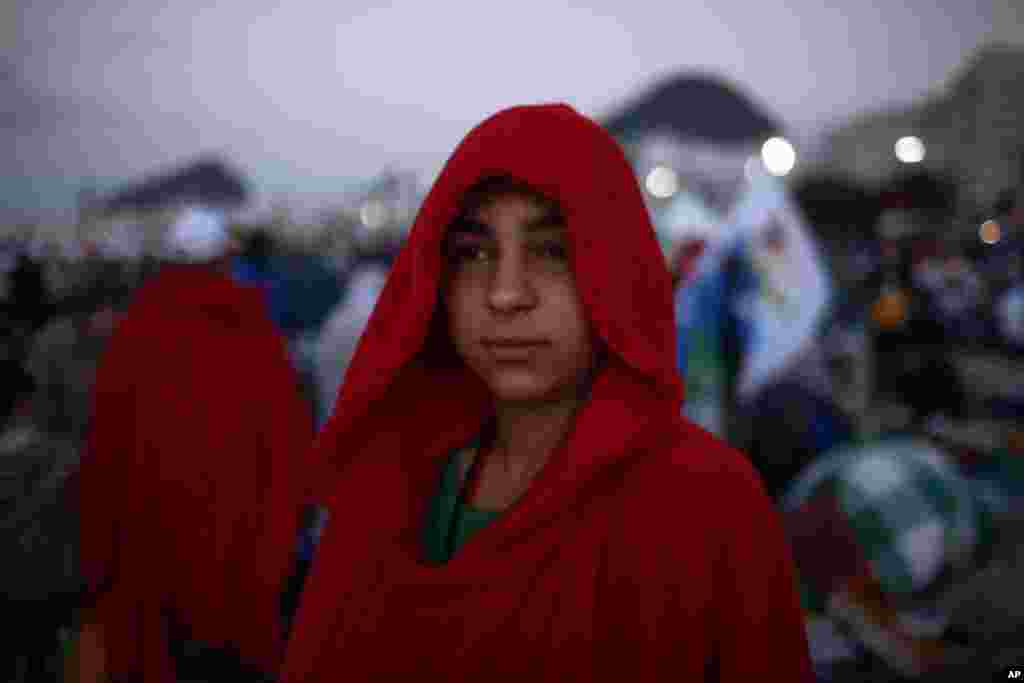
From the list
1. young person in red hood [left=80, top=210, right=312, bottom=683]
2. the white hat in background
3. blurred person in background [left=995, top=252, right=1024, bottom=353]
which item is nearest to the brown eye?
young person in red hood [left=80, top=210, right=312, bottom=683]

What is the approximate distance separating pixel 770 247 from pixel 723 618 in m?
2.50

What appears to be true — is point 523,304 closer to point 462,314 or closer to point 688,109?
point 462,314

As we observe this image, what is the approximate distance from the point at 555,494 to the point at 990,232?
299 inches

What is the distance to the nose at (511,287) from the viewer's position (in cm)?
87

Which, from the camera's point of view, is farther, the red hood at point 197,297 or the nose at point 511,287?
the red hood at point 197,297

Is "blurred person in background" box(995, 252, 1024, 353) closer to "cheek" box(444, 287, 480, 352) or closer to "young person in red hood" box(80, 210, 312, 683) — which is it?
"young person in red hood" box(80, 210, 312, 683)

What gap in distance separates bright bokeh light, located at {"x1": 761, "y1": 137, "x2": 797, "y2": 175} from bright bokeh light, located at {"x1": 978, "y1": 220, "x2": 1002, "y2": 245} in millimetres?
2058

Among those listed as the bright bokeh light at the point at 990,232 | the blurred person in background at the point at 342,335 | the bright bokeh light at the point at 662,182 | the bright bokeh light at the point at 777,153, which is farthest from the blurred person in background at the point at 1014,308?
the blurred person in background at the point at 342,335

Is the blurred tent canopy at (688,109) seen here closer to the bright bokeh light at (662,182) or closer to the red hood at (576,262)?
the bright bokeh light at (662,182)

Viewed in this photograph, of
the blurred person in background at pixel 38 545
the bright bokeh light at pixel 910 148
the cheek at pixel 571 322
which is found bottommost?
the blurred person in background at pixel 38 545

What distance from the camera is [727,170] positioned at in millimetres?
6781

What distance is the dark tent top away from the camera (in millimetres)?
5543

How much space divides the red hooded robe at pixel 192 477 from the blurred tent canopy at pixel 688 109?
15.4 ft

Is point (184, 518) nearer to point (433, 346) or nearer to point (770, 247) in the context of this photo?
point (433, 346)
